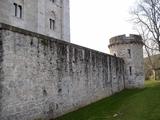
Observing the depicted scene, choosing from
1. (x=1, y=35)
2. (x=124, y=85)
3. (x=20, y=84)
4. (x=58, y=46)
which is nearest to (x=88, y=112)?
(x=58, y=46)

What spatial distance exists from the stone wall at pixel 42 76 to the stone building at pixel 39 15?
305 inches

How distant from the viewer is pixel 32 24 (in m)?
23.7

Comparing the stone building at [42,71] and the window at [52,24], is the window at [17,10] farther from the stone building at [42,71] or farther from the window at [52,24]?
the window at [52,24]

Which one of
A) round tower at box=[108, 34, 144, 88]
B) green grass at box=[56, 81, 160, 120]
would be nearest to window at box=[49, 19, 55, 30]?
round tower at box=[108, 34, 144, 88]

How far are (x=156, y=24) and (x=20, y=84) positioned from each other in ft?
74.0

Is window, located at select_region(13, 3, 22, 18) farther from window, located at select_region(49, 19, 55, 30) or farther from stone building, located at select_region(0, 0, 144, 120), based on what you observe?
window, located at select_region(49, 19, 55, 30)

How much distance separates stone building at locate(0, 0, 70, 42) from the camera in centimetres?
2078

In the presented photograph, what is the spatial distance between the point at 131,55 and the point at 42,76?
14987mm

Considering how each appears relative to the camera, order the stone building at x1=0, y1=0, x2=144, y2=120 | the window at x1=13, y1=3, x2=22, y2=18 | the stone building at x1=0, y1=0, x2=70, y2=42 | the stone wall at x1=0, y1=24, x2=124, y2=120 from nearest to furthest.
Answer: the stone wall at x1=0, y1=24, x2=124, y2=120
the stone building at x1=0, y1=0, x2=144, y2=120
the stone building at x1=0, y1=0, x2=70, y2=42
the window at x1=13, y1=3, x2=22, y2=18

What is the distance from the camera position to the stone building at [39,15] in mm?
20781

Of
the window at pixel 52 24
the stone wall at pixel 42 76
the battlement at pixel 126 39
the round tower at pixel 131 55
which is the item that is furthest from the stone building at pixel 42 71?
the battlement at pixel 126 39

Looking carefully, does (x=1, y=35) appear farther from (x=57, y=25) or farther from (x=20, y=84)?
(x=57, y=25)

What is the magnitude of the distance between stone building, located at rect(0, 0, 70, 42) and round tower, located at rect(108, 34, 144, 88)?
6034 mm

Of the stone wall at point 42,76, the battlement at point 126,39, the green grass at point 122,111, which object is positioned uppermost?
the battlement at point 126,39
